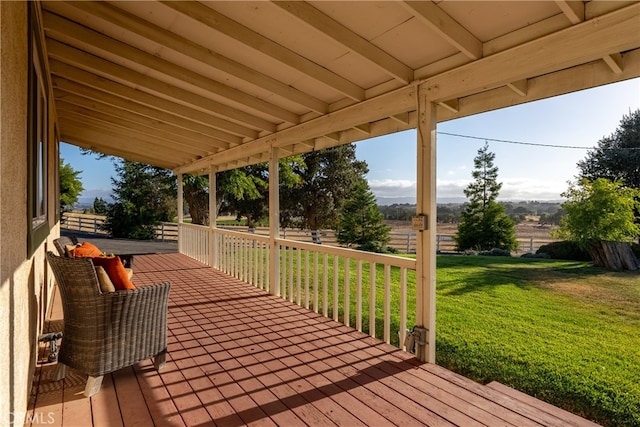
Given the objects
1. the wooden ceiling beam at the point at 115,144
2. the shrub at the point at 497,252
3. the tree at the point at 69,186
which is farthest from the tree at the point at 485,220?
the tree at the point at 69,186

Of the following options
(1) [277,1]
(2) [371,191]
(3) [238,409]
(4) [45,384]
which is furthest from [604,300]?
(2) [371,191]

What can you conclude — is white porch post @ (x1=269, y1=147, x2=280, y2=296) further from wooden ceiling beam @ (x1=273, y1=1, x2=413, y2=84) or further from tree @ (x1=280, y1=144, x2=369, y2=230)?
tree @ (x1=280, y1=144, x2=369, y2=230)

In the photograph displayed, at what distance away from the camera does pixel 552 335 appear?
5109 millimetres

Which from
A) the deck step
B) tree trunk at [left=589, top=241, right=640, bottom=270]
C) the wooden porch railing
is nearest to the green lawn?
the wooden porch railing

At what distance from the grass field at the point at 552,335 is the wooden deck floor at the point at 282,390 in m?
1.57

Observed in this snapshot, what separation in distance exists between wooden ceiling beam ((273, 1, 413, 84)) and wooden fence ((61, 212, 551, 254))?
11.3 metres

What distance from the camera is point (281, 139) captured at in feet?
16.1

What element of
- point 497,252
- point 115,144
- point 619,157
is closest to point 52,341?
point 115,144

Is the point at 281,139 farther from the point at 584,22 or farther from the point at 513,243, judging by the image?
the point at 513,243

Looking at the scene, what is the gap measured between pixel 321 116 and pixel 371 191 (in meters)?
13.5

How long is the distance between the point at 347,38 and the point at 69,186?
843 inches

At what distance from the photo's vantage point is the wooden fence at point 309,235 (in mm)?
15039

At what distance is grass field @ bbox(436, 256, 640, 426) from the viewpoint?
11.8 feet

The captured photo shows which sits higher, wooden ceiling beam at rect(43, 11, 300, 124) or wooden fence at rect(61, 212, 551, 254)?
wooden ceiling beam at rect(43, 11, 300, 124)
